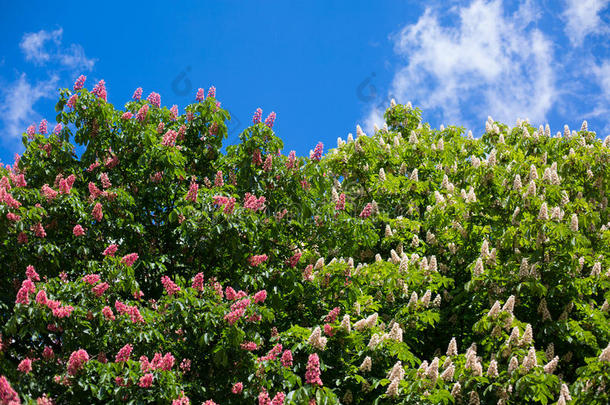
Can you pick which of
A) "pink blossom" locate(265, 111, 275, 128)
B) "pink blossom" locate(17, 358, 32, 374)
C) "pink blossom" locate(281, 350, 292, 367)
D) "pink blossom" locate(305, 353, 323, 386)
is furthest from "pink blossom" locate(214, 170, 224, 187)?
"pink blossom" locate(17, 358, 32, 374)

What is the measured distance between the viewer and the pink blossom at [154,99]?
41.1 feet

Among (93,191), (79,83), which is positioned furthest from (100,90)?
Result: (93,191)

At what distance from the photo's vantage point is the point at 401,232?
13.7m

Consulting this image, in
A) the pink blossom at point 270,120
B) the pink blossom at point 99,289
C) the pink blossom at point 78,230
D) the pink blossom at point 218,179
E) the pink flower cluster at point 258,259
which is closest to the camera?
the pink blossom at point 99,289

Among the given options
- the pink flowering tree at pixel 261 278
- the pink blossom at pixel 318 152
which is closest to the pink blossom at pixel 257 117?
the pink flowering tree at pixel 261 278

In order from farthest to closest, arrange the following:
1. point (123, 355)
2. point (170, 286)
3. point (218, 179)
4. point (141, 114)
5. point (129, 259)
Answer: point (141, 114)
point (218, 179)
point (129, 259)
point (170, 286)
point (123, 355)

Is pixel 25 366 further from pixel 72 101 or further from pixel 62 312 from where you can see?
pixel 72 101

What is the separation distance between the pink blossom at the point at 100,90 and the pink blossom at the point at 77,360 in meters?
4.92

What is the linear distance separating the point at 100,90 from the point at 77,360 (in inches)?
202

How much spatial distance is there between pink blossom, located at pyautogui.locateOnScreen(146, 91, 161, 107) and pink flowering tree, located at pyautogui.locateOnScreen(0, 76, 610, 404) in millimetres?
318

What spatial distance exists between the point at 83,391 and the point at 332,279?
171 inches

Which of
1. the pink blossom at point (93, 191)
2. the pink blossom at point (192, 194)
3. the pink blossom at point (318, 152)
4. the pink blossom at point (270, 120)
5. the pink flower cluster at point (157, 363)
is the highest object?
the pink blossom at point (270, 120)

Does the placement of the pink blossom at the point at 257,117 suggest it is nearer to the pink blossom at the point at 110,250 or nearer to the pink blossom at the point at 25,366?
the pink blossom at the point at 110,250

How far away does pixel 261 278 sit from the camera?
10016mm
